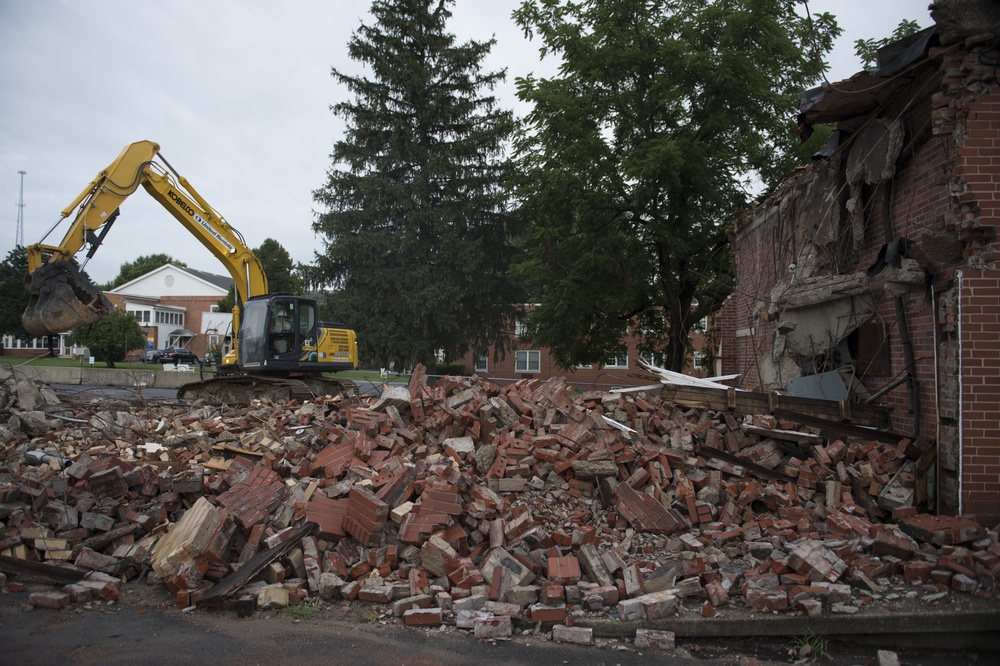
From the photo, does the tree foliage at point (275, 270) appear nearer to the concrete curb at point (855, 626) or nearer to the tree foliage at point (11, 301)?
the tree foliage at point (11, 301)

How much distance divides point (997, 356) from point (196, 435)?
9.19m

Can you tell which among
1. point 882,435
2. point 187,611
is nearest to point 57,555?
point 187,611

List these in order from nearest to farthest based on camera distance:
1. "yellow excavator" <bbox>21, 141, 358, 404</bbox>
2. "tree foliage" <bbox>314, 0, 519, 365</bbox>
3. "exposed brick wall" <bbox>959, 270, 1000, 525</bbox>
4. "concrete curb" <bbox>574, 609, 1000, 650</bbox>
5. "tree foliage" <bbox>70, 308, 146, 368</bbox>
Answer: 1. "concrete curb" <bbox>574, 609, 1000, 650</bbox>
2. "exposed brick wall" <bbox>959, 270, 1000, 525</bbox>
3. "yellow excavator" <bbox>21, 141, 358, 404</bbox>
4. "tree foliage" <bbox>314, 0, 519, 365</bbox>
5. "tree foliage" <bbox>70, 308, 146, 368</bbox>

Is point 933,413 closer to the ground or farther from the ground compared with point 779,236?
closer to the ground

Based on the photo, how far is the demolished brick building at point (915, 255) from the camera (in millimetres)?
6102

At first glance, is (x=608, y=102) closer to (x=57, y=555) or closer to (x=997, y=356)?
(x=997, y=356)

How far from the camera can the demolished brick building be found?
240 inches

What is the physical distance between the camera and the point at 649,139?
1688cm

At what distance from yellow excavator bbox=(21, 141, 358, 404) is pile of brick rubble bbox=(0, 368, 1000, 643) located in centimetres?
653

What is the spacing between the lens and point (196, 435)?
8.91 meters

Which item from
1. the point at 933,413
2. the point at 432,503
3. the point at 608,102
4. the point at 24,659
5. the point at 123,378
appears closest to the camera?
the point at 24,659

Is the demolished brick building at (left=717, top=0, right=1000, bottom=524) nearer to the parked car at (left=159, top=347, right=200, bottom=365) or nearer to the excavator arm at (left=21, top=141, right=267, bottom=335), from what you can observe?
the excavator arm at (left=21, top=141, right=267, bottom=335)

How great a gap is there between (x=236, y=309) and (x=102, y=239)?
4.08 m

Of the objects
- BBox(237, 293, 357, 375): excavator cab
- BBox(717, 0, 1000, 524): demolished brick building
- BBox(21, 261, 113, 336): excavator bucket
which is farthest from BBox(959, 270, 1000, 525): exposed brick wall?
BBox(237, 293, 357, 375): excavator cab
